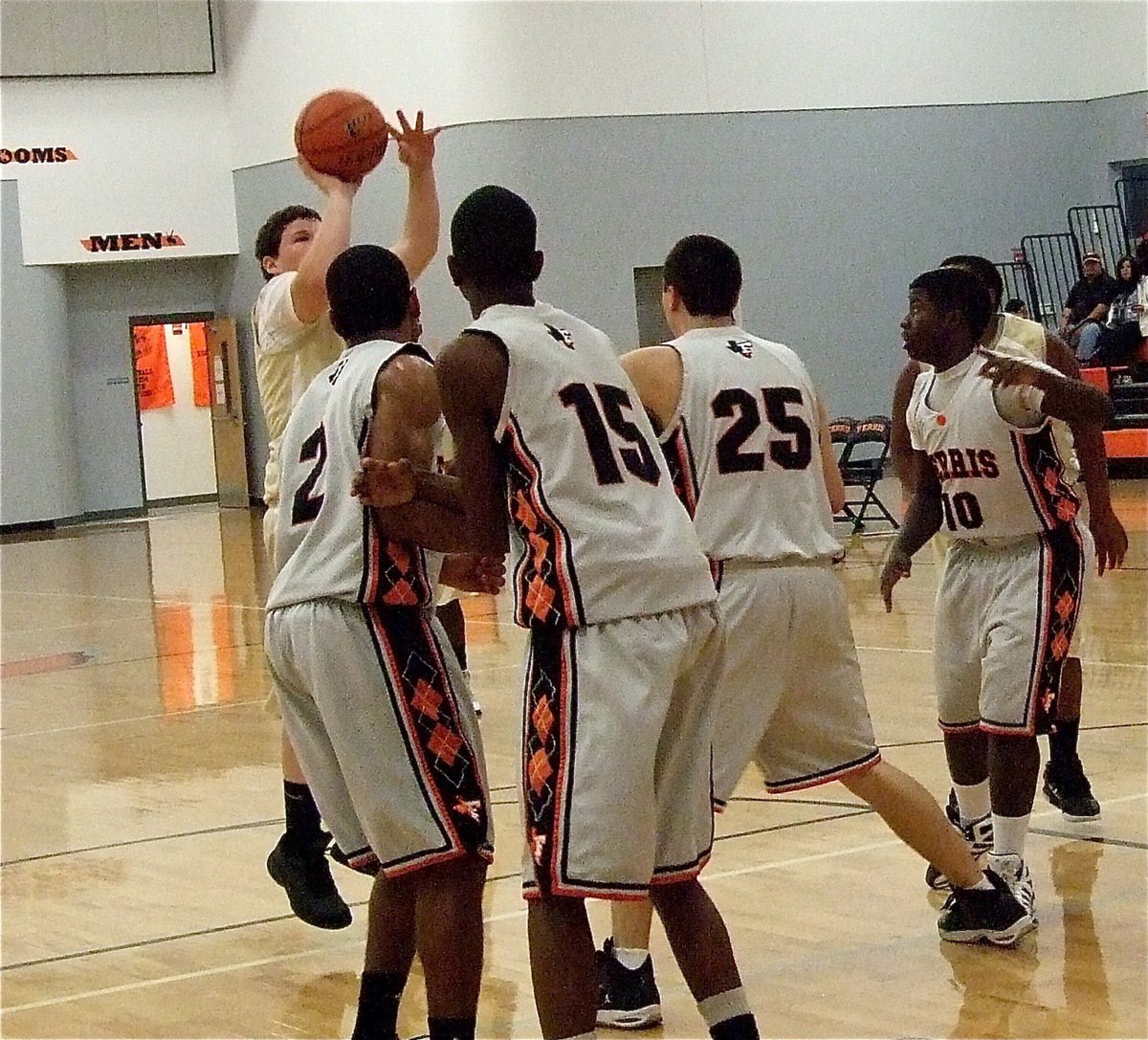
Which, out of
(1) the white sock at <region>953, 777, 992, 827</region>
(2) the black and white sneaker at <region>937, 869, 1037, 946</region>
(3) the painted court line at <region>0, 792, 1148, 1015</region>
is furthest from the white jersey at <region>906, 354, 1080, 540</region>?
(3) the painted court line at <region>0, 792, 1148, 1015</region>

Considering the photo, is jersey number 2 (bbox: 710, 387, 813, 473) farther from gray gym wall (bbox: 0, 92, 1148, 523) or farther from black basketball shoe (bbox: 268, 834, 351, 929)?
gray gym wall (bbox: 0, 92, 1148, 523)

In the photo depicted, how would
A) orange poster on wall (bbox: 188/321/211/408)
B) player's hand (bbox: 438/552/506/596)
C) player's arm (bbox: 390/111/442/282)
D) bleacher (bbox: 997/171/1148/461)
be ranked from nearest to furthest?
player's hand (bbox: 438/552/506/596) < player's arm (bbox: 390/111/442/282) < bleacher (bbox: 997/171/1148/461) < orange poster on wall (bbox: 188/321/211/408)

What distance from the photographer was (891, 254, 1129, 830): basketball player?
4793 millimetres

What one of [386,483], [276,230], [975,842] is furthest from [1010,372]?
[276,230]

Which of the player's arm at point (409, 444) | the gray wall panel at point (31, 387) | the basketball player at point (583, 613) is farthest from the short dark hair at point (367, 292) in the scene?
the gray wall panel at point (31, 387)

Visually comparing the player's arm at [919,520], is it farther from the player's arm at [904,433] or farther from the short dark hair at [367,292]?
the short dark hair at [367,292]

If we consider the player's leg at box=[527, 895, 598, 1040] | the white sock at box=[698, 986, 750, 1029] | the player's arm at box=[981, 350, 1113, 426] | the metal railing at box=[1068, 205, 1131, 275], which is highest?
the metal railing at box=[1068, 205, 1131, 275]

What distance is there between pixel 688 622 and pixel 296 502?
871 mm

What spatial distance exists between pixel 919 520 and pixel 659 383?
45.9 inches

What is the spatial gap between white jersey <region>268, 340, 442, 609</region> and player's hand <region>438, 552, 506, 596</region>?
0.05 meters

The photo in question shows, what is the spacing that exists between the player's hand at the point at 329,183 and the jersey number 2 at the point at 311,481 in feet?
4.49

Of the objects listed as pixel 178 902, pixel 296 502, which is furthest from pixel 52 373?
pixel 296 502

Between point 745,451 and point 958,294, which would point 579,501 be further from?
point 958,294

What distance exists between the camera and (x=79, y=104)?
22.6m
